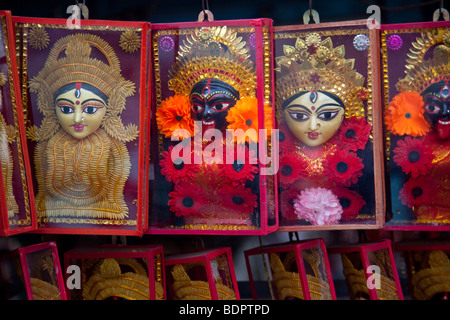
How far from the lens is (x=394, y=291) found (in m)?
2.05

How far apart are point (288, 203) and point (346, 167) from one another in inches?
9.5

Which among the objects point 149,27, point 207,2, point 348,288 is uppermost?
point 207,2

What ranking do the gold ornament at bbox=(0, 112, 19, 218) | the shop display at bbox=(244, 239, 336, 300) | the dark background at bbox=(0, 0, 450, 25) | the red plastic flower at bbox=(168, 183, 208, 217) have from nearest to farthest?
1. the gold ornament at bbox=(0, 112, 19, 218)
2. the red plastic flower at bbox=(168, 183, 208, 217)
3. the shop display at bbox=(244, 239, 336, 300)
4. the dark background at bbox=(0, 0, 450, 25)

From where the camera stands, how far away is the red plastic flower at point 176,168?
191 centimetres

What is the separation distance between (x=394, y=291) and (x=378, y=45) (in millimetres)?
910

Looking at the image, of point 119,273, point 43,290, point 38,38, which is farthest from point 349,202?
point 38,38

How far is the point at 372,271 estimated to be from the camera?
205 centimetres

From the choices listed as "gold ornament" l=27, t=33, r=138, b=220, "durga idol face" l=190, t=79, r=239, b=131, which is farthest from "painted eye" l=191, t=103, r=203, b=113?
"gold ornament" l=27, t=33, r=138, b=220

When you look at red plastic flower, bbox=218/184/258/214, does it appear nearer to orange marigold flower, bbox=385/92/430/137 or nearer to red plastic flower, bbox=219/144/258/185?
red plastic flower, bbox=219/144/258/185

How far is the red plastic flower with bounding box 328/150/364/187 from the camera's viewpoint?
194cm

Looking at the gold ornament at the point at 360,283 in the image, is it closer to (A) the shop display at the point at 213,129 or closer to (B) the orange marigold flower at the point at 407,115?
(A) the shop display at the point at 213,129

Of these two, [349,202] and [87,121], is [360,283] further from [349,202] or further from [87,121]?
[87,121]
